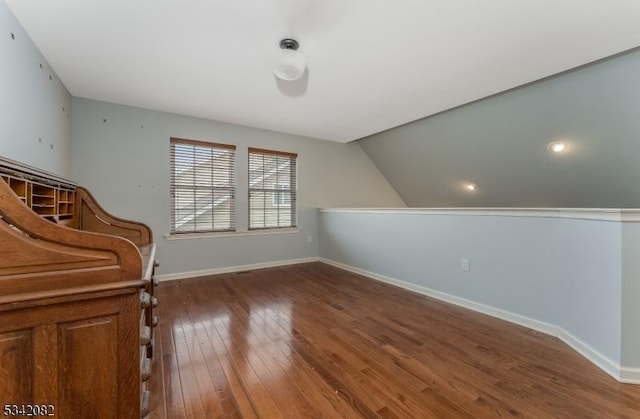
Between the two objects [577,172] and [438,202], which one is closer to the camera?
[577,172]

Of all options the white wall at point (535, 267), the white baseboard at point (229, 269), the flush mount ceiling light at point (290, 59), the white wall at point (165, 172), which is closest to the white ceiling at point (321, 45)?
the flush mount ceiling light at point (290, 59)

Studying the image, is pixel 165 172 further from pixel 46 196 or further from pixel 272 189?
pixel 46 196

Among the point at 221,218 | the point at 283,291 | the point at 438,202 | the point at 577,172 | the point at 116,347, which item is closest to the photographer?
the point at 116,347

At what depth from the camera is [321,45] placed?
2.19m

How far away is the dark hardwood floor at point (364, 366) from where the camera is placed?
142cm

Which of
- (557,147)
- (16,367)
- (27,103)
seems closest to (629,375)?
(557,147)

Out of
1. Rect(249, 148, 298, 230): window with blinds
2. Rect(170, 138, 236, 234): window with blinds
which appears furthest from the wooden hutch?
Rect(249, 148, 298, 230): window with blinds

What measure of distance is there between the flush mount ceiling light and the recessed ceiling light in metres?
3.33

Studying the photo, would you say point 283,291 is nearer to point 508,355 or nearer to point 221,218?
point 221,218

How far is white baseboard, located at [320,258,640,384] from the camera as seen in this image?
1632 millimetres

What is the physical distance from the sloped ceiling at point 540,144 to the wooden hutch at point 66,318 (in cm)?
402

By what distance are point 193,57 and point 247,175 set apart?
2098 millimetres

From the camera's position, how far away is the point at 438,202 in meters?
5.62

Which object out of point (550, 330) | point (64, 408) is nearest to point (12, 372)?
point (64, 408)
